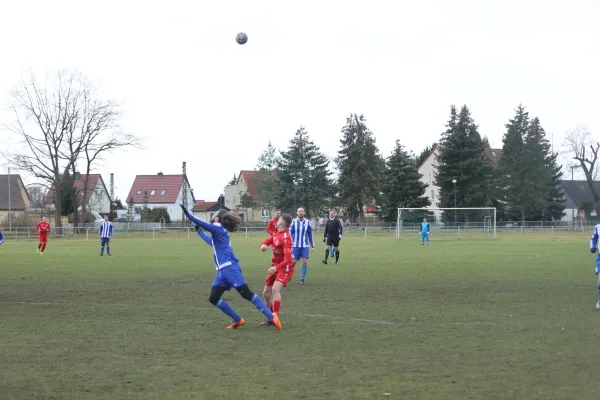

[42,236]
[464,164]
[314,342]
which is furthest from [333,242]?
[464,164]

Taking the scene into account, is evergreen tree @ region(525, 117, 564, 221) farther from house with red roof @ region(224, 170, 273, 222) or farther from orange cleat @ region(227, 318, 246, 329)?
orange cleat @ region(227, 318, 246, 329)

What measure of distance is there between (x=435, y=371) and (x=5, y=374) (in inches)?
A: 181

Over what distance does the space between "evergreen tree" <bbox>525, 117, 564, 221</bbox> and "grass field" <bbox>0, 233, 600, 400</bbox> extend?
69119 mm

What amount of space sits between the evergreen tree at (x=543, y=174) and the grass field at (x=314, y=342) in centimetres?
6912

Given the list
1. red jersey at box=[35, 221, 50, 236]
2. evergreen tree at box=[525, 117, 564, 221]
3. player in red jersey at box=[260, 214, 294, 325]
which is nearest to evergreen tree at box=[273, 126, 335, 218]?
evergreen tree at box=[525, 117, 564, 221]

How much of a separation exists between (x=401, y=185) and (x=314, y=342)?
240ft

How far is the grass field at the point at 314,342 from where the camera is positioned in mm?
6980

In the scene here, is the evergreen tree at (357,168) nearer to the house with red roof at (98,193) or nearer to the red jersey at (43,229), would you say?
the house with red roof at (98,193)

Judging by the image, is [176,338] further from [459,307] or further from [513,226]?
[513,226]

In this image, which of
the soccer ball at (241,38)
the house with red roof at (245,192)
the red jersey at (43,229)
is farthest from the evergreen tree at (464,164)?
the soccer ball at (241,38)

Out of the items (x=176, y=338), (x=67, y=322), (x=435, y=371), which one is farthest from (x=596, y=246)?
(x=67, y=322)

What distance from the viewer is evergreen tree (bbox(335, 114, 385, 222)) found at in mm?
86938

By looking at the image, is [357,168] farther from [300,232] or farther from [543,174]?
[300,232]

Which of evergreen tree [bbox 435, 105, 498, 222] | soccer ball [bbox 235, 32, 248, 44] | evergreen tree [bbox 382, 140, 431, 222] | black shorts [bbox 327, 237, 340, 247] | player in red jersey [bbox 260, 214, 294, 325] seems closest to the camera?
player in red jersey [bbox 260, 214, 294, 325]
